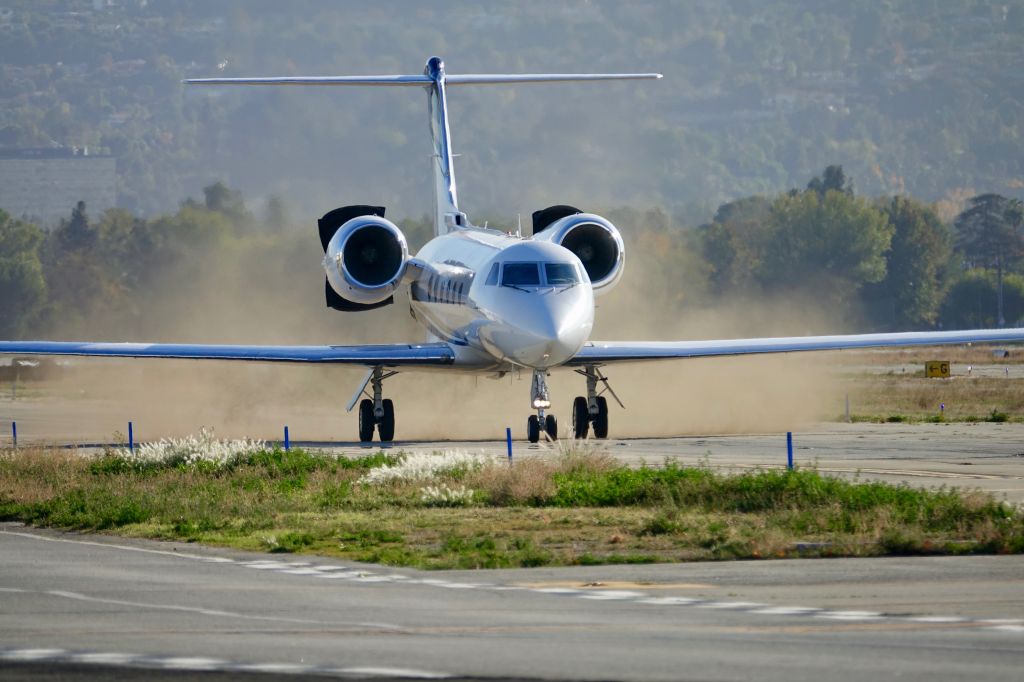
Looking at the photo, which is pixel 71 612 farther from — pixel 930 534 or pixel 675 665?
pixel 930 534

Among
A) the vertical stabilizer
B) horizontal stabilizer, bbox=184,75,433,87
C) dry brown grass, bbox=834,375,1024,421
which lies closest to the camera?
horizontal stabilizer, bbox=184,75,433,87

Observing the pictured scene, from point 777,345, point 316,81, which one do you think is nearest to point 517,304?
point 777,345

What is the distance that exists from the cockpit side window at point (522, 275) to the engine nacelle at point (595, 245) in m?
4.93

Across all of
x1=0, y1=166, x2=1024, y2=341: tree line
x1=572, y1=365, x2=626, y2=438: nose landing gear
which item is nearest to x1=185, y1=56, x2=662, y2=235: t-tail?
x1=572, y1=365, x2=626, y2=438: nose landing gear

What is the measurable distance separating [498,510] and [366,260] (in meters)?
16.6

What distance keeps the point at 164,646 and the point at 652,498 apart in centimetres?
966

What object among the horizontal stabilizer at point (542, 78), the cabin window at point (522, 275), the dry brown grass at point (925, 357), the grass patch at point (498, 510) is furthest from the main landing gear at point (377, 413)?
the dry brown grass at point (925, 357)

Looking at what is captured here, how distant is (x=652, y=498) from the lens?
64.8 feet

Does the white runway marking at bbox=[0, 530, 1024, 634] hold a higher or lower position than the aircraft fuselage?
lower

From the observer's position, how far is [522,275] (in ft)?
97.9

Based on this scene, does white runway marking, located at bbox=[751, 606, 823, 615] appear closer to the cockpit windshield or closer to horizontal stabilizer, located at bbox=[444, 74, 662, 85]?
the cockpit windshield

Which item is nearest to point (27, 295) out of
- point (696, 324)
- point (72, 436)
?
point (696, 324)

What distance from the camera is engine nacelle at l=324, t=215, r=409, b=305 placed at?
34.9 meters

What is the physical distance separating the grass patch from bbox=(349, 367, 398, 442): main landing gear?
8829 mm
